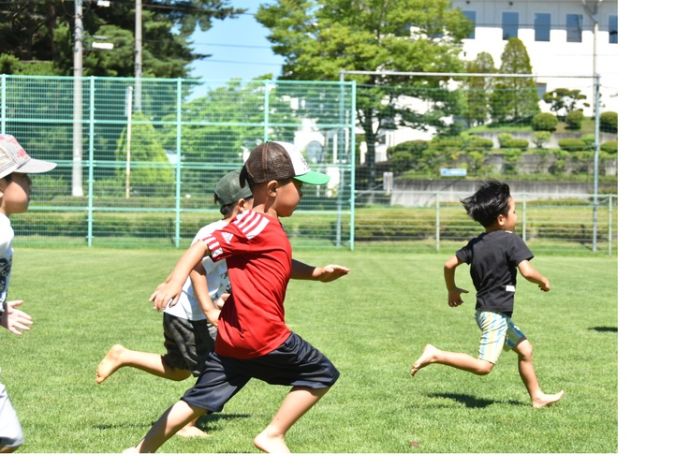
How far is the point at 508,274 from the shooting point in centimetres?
675

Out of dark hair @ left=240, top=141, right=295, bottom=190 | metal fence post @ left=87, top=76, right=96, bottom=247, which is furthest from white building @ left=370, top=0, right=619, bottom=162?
dark hair @ left=240, top=141, right=295, bottom=190

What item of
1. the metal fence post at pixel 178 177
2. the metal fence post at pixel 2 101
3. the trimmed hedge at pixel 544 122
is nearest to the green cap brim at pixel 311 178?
the metal fence post at pixel 178 177

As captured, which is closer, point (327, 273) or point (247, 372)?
point (247, 372)

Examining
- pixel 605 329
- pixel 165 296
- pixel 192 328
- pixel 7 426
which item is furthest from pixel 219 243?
pixel 605 329

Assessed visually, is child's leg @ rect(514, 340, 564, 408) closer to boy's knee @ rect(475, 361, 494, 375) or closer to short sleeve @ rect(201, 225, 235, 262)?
boy's knee @ rect(475, 361, 494, 375)

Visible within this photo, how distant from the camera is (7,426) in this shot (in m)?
4.22

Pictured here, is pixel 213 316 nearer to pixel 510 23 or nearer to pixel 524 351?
pixel 524 351

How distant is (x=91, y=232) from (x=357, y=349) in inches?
712

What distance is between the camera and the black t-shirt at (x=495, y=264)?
672 cm

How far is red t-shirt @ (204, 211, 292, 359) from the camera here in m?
4.53

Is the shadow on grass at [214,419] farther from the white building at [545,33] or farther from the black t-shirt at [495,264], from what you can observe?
the white building at [545,33]

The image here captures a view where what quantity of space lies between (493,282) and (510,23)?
52.4 metres

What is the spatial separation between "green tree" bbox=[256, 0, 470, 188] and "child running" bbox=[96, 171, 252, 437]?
113 feet
